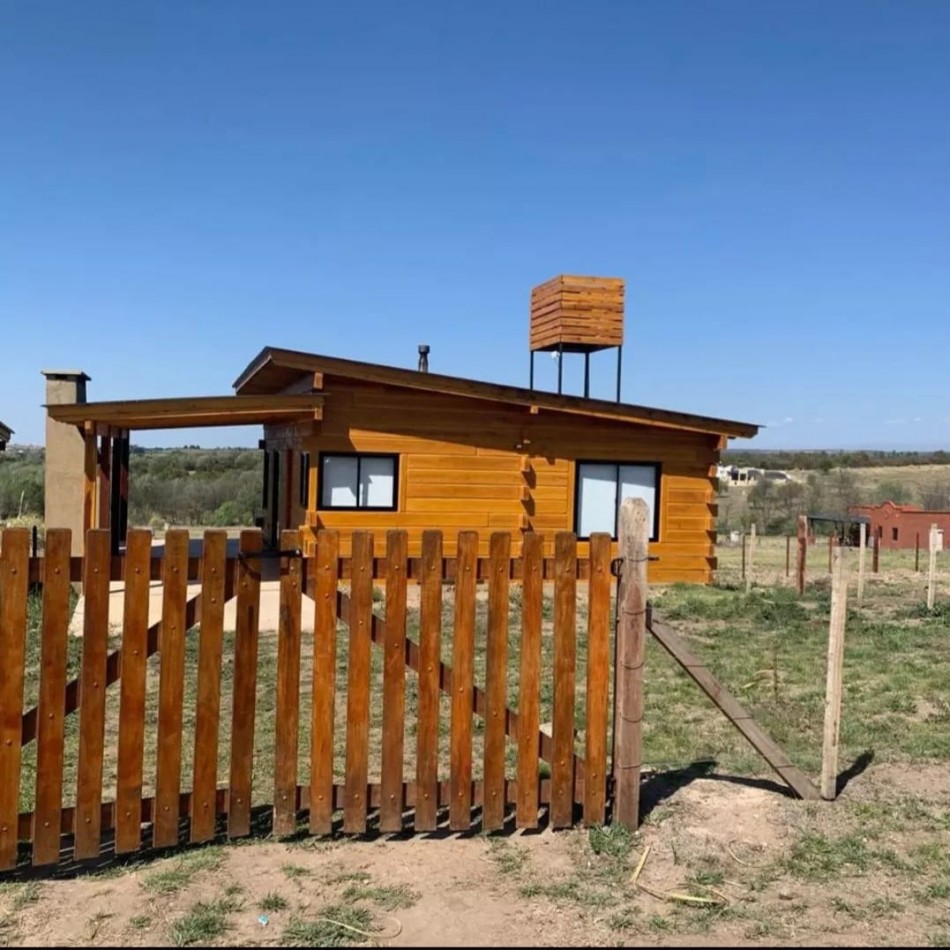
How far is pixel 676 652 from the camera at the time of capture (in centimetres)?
474

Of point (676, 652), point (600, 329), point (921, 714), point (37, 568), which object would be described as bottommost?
point (921, 714)

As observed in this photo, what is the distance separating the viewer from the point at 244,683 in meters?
4.21

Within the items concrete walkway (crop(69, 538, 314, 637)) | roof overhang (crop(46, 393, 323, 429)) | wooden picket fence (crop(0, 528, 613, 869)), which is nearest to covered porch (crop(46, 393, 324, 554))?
roof overhang (crop(46, 393, 323, 429))

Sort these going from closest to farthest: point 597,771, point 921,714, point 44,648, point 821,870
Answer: point 44,648, point 821,870, point 597,771, point 921,714

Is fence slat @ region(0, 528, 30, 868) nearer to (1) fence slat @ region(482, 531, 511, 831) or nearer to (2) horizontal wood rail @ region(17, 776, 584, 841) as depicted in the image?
(2) horizontal wood rail @ region(17, 776, 584, 841)

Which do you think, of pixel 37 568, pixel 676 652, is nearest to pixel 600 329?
pixel 676 652

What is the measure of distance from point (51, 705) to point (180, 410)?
31.7ft

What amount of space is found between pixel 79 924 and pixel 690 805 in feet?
9.55

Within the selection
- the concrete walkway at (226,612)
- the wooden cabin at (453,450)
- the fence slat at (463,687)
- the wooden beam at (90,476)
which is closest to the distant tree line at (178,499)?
the wooden cabin at (453,450)

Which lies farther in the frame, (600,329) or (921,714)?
(600,329)

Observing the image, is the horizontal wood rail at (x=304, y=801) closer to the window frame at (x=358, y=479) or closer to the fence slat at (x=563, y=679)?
the fence slat at (x=563, y=679)

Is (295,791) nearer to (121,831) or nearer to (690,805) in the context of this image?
(121,831)

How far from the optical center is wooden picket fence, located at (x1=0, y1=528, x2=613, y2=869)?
3922 mm

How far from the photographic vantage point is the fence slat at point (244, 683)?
13.7 feet
